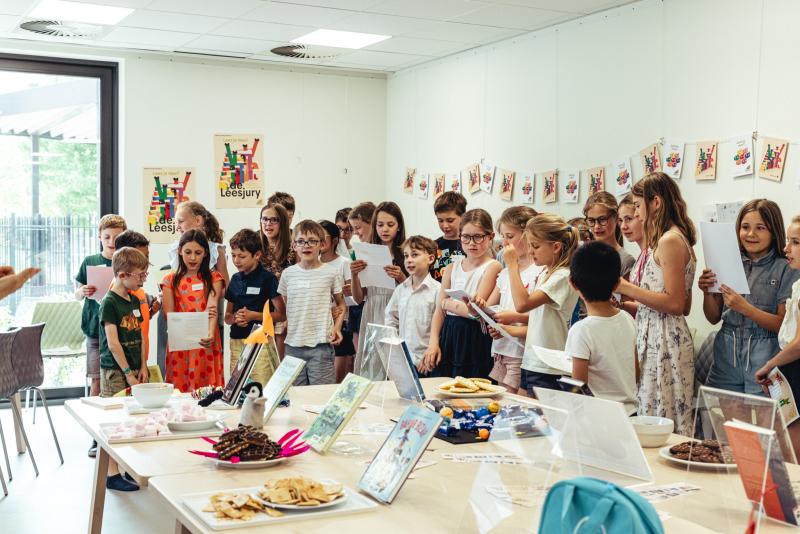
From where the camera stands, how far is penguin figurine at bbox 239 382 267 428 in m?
2.64

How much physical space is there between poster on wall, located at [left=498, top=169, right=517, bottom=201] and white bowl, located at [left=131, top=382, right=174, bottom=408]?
3596mm

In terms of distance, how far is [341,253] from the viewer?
5723 mm

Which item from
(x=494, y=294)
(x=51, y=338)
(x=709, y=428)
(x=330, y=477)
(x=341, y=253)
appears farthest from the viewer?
(x=51, y=338)

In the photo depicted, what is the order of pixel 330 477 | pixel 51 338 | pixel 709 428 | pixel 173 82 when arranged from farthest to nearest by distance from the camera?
pixel 173 82 < pixel 51 338 < pixel 330 477 < pixel 709 428

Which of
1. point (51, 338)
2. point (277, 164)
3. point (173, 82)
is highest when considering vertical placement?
point (173, 82)

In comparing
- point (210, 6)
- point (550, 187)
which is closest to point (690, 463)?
point (550, 187)

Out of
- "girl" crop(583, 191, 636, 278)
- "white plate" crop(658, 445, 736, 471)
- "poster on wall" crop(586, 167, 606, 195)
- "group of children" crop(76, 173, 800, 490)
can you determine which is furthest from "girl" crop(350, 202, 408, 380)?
"white plate" crop(658, 445, 736, 471)

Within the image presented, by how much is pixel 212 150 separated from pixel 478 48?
2.29 meters

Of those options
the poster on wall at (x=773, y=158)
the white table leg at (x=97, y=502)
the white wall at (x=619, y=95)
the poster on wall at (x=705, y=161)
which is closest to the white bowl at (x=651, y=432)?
the white table leg at (x=97, y=502)

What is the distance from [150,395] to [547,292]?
1646 mm

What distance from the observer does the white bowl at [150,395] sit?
2.92 metres

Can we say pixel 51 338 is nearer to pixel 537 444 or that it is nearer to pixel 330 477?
pixel 330 477


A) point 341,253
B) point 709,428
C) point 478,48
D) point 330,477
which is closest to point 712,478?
point 709,428

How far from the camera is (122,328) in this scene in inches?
166
